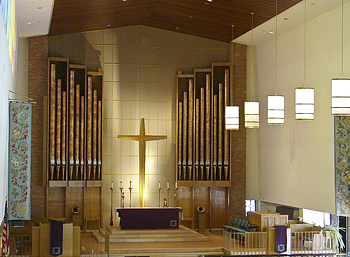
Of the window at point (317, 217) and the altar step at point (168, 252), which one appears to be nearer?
the altar step at point (168, 252)

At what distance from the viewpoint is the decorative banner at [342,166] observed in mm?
11938

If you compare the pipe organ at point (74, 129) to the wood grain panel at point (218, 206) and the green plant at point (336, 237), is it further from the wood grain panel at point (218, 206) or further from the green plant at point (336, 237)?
the green plant at point (336, 237)

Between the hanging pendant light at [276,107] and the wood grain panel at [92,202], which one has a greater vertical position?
the hanging pendant light at [276,107]

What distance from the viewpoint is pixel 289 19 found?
533 inches

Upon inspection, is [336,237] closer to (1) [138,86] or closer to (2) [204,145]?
(2) [204,145]

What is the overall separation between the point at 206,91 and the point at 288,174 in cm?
341

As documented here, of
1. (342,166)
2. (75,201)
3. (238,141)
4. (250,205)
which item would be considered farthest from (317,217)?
(75,201)

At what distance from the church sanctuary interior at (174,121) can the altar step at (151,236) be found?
27mm

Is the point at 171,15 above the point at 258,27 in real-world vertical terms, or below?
above

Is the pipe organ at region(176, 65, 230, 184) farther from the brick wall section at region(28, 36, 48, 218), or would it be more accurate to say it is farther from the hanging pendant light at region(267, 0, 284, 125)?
the hanging pendant light at region(267, 0, 284, 125)

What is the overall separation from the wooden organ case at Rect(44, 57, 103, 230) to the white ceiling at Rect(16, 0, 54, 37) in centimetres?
106

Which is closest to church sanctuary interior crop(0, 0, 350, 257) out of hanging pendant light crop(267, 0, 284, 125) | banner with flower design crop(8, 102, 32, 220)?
hanging pendant light crop(267, 0, 284, 125)

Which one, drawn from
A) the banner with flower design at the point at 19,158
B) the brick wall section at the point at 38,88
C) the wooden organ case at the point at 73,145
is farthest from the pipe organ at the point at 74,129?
the banner with flower design at the point at 19,158

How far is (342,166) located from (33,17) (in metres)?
7.68
